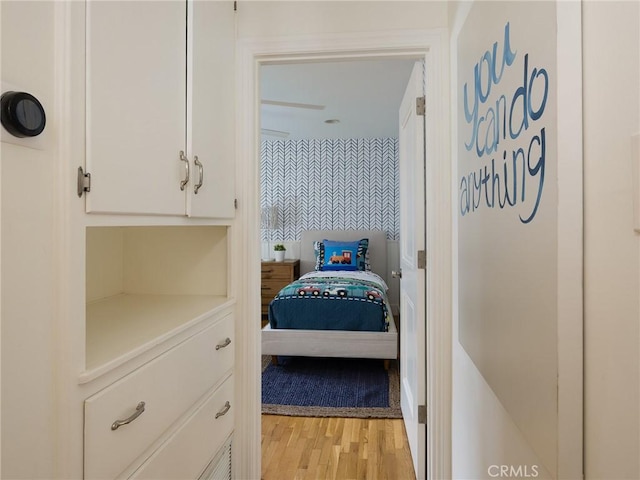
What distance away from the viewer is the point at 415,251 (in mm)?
2062

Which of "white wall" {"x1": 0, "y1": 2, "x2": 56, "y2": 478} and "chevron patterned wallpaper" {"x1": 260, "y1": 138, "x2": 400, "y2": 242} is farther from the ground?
"chevron patterned wallpaper" {"x1": 260, "y1": 138, "x2": 400, "y2": 242}

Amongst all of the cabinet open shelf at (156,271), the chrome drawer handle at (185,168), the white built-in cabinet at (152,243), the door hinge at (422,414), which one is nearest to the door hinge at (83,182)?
the white built-in cabinet at (152,243)

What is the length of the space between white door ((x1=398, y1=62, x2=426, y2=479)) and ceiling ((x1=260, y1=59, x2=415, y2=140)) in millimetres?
623

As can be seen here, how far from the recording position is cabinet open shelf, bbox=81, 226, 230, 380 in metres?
1.63

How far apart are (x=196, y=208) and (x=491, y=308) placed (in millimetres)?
987

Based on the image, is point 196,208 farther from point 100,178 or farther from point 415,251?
point 415,251

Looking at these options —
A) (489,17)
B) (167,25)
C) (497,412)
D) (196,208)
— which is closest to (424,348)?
(497,412)

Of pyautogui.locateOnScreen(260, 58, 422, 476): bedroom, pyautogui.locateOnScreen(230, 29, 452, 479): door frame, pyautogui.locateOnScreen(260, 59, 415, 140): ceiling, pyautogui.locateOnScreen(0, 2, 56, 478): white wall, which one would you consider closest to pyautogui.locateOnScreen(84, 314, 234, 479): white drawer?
pyautogui.locateOnScreen(0, 2, 56, 478): white wall

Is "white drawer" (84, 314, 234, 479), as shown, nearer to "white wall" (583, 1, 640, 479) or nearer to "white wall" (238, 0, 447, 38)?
"white wall" (583, 1, 640, 479)

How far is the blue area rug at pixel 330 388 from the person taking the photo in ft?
9.10

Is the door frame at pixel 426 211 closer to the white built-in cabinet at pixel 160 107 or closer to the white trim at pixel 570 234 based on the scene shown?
the white built-in cabinet at pixel 160 107

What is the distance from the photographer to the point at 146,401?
1.11 metres

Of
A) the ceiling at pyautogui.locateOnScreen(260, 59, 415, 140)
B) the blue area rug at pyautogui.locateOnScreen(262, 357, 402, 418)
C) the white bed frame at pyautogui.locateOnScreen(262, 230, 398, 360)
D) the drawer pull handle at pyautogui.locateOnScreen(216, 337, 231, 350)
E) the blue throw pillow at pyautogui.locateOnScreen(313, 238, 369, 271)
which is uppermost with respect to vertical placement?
the ceiling at pyautogui.locateOnScreen(260, 59, 415, 140)

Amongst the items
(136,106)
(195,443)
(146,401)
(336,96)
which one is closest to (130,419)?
(146,401)
